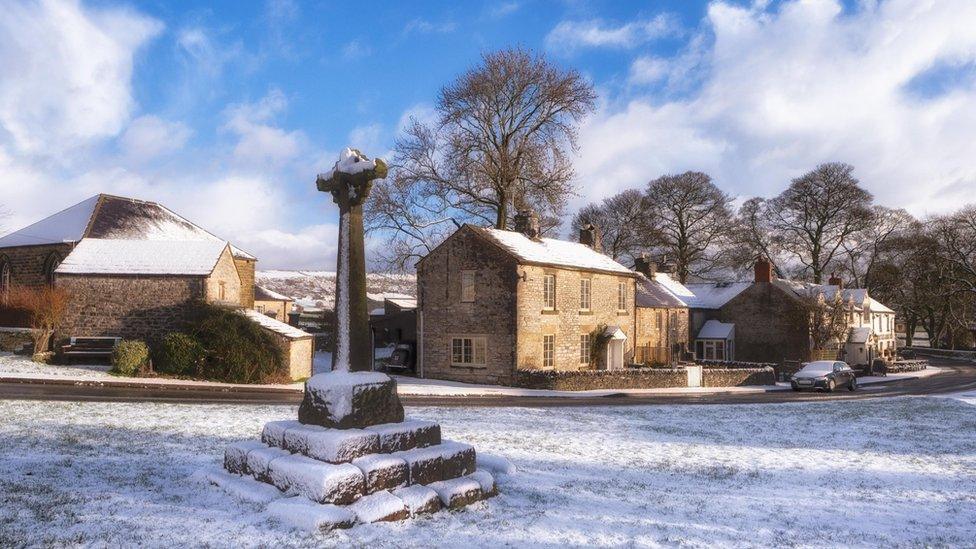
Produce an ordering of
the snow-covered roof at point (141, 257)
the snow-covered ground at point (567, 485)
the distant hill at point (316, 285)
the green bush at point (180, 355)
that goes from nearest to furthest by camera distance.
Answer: the snow-covered ground at point (567, 485), the green bush at point (180, 355), the snow-covered roof at point (141, 257), the distant hill at point (316, 285)

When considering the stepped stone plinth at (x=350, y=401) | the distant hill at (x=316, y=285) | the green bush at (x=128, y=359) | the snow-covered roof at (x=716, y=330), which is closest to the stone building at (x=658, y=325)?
the snow-covered roof at (x=716, y=330)

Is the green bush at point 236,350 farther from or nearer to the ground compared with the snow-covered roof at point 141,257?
nearer to the ground

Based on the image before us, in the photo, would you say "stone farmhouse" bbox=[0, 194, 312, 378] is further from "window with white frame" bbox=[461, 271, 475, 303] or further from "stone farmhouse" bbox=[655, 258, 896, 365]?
"stone farmhouse" bbox=[655, 258, 896, 365]

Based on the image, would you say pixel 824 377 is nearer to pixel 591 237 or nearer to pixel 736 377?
pixel 736 377

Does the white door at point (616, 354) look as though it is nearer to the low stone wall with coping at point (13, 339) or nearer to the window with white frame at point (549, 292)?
the window with white frame at point (549, 292)

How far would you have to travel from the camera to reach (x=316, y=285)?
74188 mm

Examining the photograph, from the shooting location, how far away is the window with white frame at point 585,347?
32.8 meters

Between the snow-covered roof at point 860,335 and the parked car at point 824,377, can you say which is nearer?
the parked car at point 824,377

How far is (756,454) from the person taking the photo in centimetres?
1203

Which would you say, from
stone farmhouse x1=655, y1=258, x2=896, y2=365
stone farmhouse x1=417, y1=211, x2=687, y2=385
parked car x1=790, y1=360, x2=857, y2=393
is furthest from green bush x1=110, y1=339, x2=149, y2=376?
stone farmhouse x1=655, y1=258, x2=896, y2=365

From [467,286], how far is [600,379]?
7.42m

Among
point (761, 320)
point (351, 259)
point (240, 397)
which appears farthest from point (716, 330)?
point (351, 259)

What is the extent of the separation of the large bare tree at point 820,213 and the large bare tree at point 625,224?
11864mm

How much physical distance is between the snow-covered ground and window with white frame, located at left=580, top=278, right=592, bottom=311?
17.2 meters
